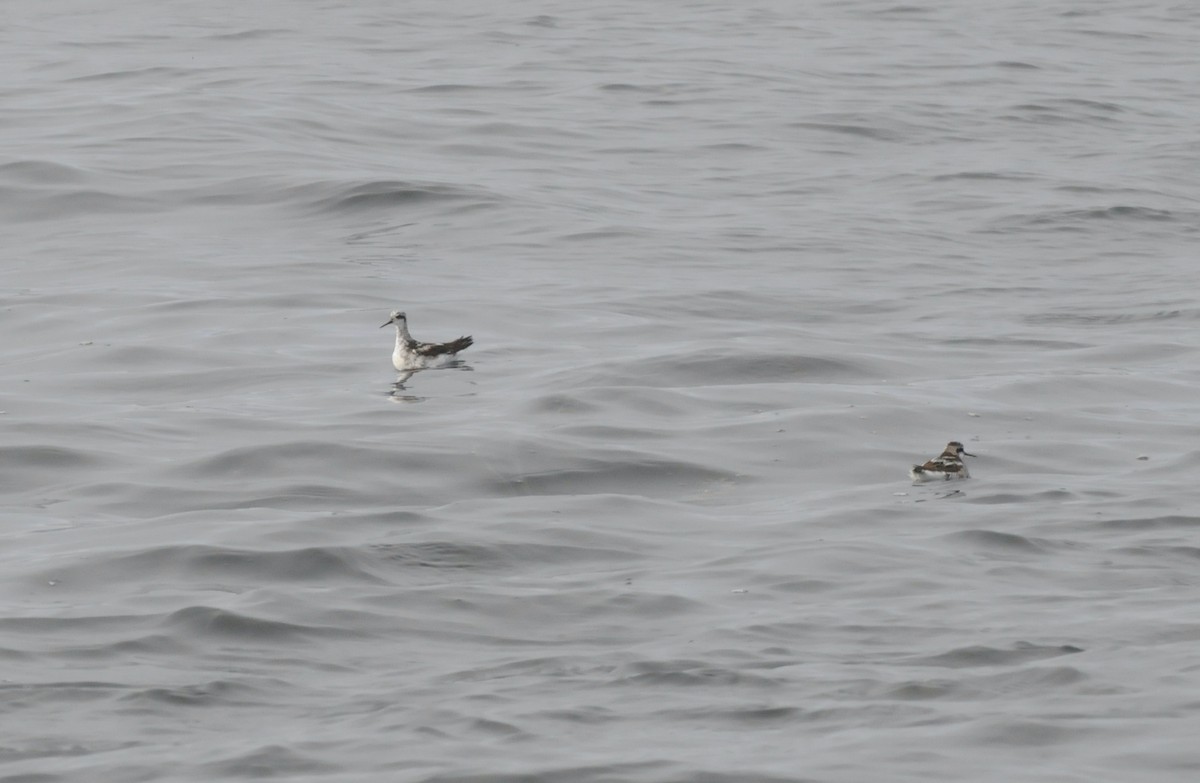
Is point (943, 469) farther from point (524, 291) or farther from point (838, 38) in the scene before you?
point (838, 38)

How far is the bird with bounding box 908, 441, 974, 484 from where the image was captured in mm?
11711

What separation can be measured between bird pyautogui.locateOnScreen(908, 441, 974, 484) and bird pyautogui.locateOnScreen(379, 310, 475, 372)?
427 cm

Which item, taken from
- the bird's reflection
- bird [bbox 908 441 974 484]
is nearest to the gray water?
the bird's reflection

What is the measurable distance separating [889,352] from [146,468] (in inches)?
248

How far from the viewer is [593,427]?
1327cm

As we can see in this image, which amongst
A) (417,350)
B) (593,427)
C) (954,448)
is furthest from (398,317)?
(954,448)

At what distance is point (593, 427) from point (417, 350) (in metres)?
2.11

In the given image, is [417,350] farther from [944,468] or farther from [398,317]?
[944,468]

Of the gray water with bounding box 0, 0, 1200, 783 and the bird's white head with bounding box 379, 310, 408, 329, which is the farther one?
the bird's white head with bounding box 379, 310, 408, 329

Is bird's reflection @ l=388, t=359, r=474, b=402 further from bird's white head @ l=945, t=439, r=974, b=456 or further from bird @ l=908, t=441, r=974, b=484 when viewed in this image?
bird's white head @ l=945, t=439, r=974, b=456

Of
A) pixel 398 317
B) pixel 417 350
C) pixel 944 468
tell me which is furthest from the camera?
pixel 398 317

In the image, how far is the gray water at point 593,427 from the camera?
26.1 ft

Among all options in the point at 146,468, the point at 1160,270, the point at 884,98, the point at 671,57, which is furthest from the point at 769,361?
the point at 671,57

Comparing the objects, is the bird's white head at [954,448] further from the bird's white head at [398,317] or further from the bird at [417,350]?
the bird's white head at [398,317]
